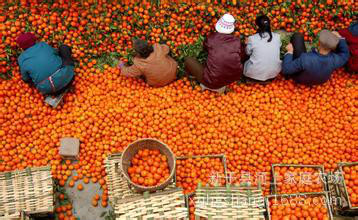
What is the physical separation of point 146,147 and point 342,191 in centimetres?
266

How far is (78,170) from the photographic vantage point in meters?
4.89

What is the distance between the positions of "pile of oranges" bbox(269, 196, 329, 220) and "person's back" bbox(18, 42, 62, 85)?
11.9ft

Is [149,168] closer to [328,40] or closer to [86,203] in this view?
[86,203]

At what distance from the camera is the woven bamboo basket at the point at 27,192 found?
4082mm

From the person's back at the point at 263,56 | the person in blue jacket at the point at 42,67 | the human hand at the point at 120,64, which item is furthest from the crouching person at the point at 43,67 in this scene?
the person's back at the point at 263,56

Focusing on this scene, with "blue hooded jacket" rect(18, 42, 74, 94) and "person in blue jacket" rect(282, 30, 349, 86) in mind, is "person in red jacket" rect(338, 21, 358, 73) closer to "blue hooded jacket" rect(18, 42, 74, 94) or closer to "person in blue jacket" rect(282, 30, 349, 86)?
"person in blue jacket" rect(282, 30, 349, 86)

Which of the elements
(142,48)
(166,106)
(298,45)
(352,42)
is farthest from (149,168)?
(352,42)

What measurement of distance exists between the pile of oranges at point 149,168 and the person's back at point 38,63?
190cm

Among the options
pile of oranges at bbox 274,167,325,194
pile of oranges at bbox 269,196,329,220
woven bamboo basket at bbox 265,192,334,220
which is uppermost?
pile of oranges at bbox 274,167,325,194

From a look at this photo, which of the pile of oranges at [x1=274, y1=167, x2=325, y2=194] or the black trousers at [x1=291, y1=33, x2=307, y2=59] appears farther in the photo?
the black trousers at [x1=291, y1=33, x2=307, y2=59]

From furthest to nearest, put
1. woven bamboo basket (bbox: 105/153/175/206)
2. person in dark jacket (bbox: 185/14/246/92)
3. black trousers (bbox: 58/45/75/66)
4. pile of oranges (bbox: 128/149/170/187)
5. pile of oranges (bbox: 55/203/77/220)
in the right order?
black trousers (bbox: 58/45/75/66) < person in dark jacket (bbox: 185/14/246/92) < pile of oranges (bbox: 55/203/77/220) < woven bamboo basket (bbox: 105/153/175/206) < pile of oranges (bbox: 128/149/170/187)

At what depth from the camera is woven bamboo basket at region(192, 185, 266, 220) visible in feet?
12.4

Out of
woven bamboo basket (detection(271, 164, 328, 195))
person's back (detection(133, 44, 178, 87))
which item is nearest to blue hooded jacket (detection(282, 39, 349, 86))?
woven bamboo basket (detection(271, 164, 328, 195))

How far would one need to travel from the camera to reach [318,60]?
4.95 meters
